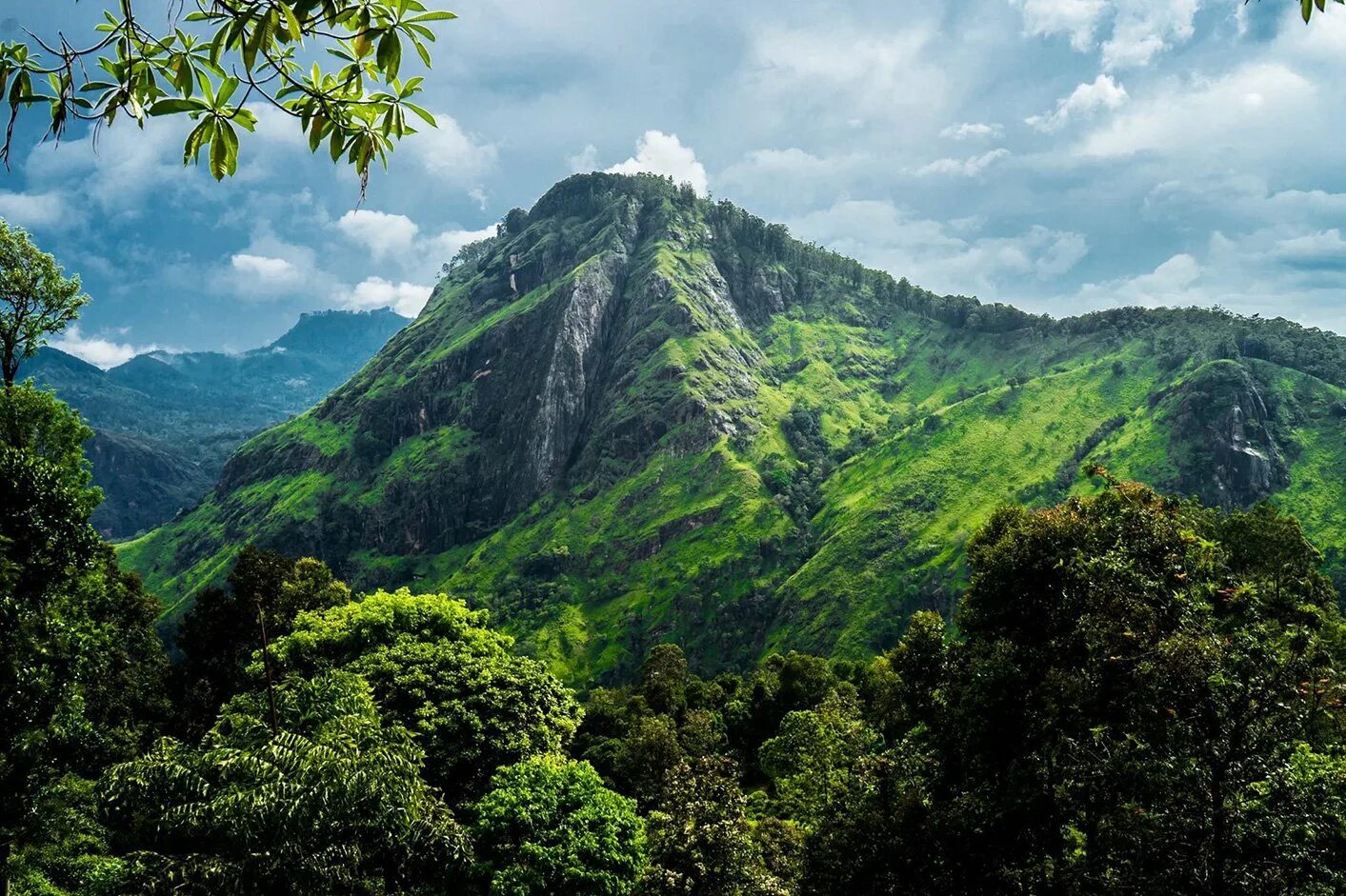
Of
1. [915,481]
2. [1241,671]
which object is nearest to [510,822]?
[1241,671]

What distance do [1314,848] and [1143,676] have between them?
11.7 ft

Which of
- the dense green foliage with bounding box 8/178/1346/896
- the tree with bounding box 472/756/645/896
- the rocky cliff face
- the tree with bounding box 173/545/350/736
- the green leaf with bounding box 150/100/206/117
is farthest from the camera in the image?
the rocky cliff face

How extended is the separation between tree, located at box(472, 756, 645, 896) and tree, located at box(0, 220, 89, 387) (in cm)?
1918

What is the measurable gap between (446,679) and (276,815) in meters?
13.6

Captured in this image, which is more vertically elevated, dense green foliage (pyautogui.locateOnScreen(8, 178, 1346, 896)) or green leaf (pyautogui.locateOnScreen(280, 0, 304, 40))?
green leaf (pyautogui.locateOnScreen(280, 0, 304, 40))

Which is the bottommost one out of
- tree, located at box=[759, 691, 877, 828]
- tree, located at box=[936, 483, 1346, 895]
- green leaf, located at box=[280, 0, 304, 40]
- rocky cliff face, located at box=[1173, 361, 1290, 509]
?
tree, located at box=[759, 691, 877, 828]

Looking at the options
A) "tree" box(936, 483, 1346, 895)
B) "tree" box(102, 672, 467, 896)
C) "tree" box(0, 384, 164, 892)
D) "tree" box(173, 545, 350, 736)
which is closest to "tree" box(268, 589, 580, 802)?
"tree" box(0, 384, 164, 892)

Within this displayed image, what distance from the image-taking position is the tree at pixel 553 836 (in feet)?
64.1

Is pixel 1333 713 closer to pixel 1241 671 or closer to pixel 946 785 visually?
pixel 1241 671

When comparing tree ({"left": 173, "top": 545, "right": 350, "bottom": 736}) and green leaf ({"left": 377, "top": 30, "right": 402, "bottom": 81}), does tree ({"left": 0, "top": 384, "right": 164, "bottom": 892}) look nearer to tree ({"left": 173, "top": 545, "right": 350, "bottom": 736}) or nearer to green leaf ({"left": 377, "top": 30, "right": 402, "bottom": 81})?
green leaf ({"left": 377, "top": 30, "right": 402, "bottom": 81})

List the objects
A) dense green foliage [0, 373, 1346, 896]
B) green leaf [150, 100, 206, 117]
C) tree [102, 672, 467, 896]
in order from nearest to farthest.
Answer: green leaf [150, 100, 206, 117] → dense green foliage [0, 373, 1346, 896] → tree [102, 672, 467, 896]

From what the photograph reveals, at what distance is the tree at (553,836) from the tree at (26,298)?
62.9ft

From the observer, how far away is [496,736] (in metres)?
26.1

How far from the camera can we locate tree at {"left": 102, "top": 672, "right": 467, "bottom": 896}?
13.3 metres
